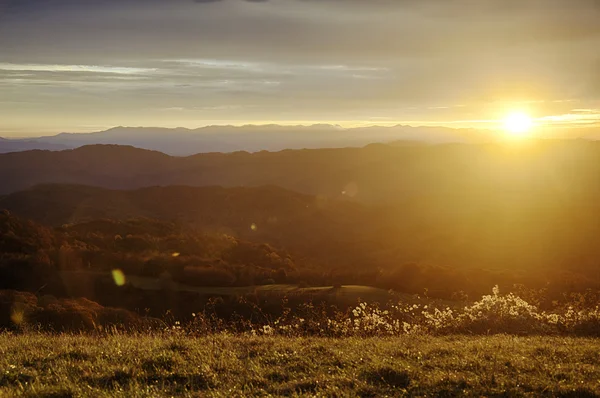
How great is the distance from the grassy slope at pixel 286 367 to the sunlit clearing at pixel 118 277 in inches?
606

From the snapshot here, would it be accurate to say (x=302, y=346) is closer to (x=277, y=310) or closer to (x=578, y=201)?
(x=277, y=310)

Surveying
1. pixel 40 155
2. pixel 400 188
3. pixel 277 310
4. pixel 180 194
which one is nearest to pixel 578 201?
pixel 400 188

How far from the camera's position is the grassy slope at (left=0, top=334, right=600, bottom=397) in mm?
5219

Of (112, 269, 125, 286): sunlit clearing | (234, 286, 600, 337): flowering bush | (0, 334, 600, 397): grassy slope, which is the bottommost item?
(112, 269, 125, 286): sunlit clearing

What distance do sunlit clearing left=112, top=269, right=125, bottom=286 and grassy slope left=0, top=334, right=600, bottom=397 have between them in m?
15.4

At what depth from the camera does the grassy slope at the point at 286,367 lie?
5219 millimetres

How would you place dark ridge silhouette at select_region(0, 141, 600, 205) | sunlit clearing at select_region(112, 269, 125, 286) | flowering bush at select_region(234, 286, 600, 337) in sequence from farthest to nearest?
dark ridge silhouette at select_region(0, 141, 600, 205) → sunlit clearing at select_region(112, 269, 125, 286) → flowering bush at select_region(234, 286, 600, 337)

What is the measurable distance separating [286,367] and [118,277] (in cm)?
1949

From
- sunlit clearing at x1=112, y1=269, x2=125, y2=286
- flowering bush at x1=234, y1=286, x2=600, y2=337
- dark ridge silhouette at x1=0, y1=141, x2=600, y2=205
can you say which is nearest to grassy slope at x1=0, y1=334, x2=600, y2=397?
flowering bush at x1=234, y1=286, x2=600, y2=337

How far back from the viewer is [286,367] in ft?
20.2

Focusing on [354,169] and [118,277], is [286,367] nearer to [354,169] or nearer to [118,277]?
[118,277]

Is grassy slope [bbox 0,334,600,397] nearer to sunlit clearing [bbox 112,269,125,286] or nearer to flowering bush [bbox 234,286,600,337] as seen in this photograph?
flowering bush [bbox 234,286,600,337]

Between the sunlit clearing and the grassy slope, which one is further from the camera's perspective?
the sunlit clearing

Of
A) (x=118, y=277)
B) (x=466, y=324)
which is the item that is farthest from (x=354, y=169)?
(x=466, y=324)
